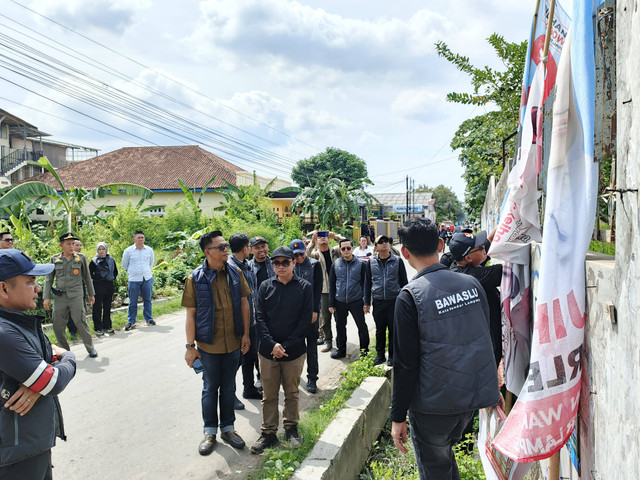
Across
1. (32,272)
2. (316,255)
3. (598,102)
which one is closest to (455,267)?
(598,102)

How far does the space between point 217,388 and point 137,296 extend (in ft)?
19.2

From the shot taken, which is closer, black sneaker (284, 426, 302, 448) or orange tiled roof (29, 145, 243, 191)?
black sneaker (284, 426, 302, 448)

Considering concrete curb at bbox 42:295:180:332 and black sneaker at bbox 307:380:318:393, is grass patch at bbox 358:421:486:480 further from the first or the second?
concrete curb at bbox 42:295:180:332

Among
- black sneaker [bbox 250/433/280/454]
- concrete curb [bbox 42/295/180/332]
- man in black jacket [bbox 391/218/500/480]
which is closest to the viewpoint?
man in black jacket [bbox 391/218/500/480]

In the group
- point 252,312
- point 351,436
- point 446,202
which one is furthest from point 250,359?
point 446,202

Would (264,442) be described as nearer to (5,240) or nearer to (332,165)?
(5,240)

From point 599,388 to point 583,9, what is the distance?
1.66 meters

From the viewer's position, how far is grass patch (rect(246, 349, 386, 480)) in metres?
3.65

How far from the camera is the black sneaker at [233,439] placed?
433cm

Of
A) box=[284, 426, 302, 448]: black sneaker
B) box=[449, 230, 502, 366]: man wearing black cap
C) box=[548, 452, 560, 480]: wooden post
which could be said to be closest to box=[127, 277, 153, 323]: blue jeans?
box=[284, 426, 302, 448]: black sneaker

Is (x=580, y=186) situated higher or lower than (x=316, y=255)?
higher

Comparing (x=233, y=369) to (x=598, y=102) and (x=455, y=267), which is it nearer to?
(x=455, y=267)

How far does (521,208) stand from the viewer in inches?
109

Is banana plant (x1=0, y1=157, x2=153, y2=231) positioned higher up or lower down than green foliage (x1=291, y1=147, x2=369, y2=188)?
lower down
